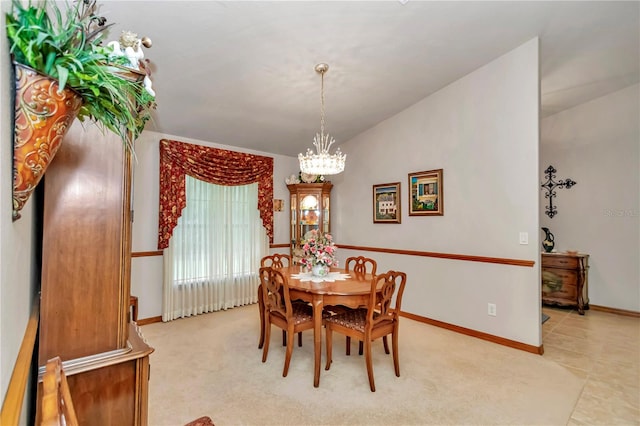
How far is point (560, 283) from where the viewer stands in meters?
4.43

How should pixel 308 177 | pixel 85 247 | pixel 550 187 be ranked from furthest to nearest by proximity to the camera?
pixel 308 177
pixel 550 187
pixel 85 247

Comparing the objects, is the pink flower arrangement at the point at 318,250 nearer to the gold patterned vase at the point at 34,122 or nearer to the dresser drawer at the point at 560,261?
the gold patterned vase at the point at 34,122

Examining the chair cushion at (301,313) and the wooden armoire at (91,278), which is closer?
the wooden armoire at (91,278)

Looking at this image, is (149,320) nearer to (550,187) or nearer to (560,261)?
(560,261)

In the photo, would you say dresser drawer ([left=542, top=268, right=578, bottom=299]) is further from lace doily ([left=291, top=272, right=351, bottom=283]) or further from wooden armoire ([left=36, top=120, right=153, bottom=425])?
wooden armoire ([left=36, top=120, right=153, bottom=425])

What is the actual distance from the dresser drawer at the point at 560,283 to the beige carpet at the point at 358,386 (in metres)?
2.04

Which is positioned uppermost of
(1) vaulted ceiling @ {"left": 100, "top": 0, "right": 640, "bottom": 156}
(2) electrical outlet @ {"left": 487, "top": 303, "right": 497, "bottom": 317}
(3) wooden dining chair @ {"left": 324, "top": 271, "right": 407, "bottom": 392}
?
(1) vaulted ceiling @ {"left": 100, "top": 0, "right": 640, "bottom": 156}

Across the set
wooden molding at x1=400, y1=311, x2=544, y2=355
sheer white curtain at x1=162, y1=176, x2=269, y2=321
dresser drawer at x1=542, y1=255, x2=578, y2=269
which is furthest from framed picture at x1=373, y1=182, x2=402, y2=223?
dresser drawer at x1=542, y1=255, x2=578, y2=269

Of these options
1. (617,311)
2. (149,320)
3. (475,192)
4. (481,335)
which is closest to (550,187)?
(617,311)

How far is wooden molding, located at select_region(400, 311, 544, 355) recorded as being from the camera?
119 inches

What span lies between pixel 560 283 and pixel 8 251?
225 inches

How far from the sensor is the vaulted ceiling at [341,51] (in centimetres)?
228

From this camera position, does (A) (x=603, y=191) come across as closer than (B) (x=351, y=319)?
No

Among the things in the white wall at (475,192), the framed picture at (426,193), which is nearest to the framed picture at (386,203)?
the white wall at (475,192)
